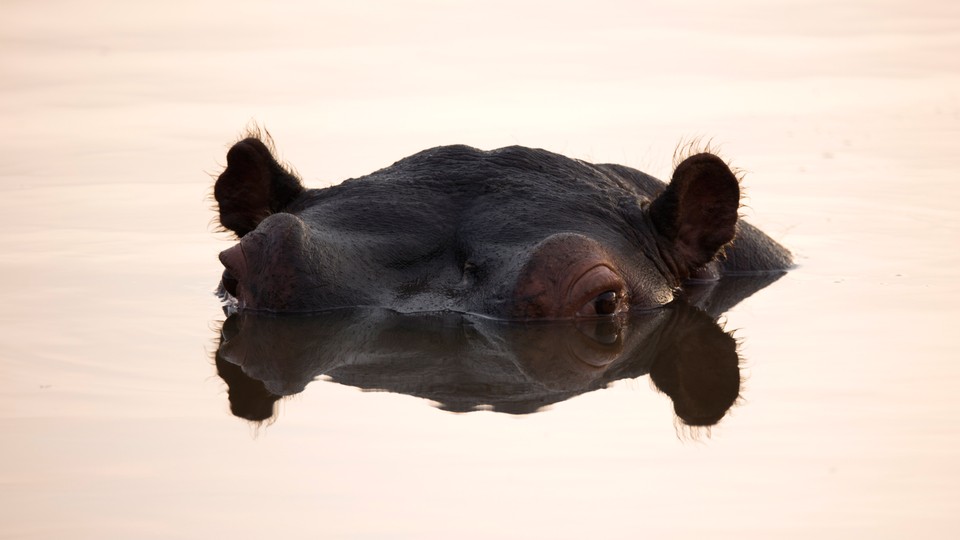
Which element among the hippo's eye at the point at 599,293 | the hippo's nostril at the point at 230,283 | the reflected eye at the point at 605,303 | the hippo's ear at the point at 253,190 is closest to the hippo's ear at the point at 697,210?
the hippo's eye at the point at 599,293

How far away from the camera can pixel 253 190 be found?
9273 millimetres

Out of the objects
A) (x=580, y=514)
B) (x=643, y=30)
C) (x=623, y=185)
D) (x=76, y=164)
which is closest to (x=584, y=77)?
(x=643, y=30)

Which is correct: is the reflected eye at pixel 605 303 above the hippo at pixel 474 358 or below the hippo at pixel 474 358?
above

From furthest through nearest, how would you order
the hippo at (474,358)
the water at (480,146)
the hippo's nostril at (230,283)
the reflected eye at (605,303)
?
1. the hippo's nostril at (230,283)
2. the reflected eye at (605,303)
3. the hippo at (474,358)
4. the water at (480,146)

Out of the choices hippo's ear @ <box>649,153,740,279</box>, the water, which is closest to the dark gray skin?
hippo's ear @ <box>649,153,740,279</box>

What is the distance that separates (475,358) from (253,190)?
2.20m

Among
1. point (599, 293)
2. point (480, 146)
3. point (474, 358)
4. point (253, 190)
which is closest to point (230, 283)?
point (253, 190)

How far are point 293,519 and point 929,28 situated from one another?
15.2 m

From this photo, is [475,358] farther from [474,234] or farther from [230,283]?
[230,283]

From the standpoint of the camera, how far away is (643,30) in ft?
62.1

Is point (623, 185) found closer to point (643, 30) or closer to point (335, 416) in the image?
point (335, 416)

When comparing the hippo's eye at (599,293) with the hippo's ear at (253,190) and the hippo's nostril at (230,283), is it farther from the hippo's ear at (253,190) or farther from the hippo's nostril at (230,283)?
the hippo's ear at (253,190)

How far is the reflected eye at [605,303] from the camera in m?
8.20

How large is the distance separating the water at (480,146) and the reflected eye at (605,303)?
28.5 inches
